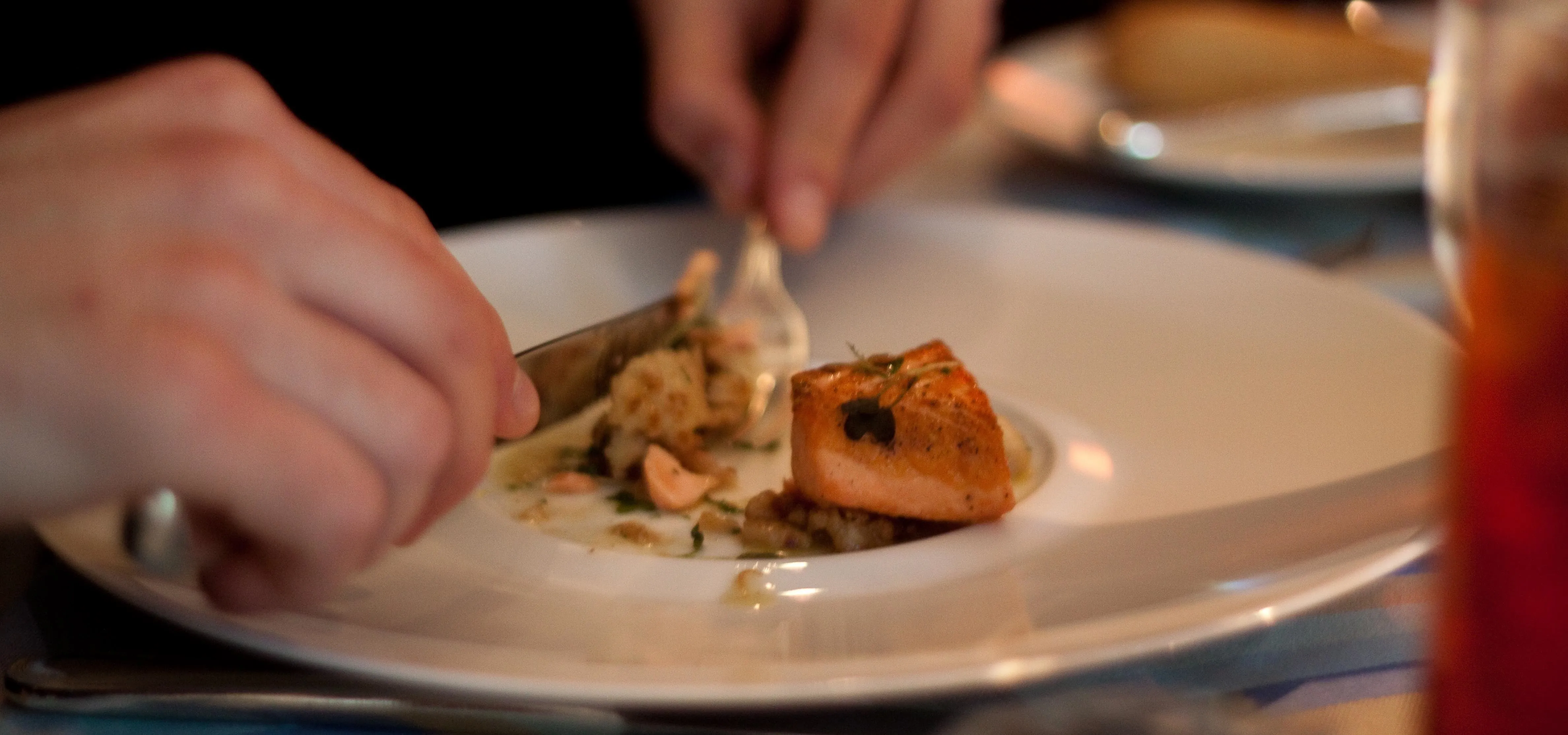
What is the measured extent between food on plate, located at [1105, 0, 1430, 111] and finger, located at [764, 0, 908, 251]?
2.75 ft

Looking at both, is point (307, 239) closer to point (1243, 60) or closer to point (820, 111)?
point (820, 111)

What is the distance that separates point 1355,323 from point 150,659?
41.6 inches

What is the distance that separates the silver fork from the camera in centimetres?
120

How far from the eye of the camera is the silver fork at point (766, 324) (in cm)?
120

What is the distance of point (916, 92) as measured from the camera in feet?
5.16

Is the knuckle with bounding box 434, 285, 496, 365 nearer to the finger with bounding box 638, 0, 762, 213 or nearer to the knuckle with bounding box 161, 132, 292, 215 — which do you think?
the knuckle with bounding box 161, 132, 292, 215

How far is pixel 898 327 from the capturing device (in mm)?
1400

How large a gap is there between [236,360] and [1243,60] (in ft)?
6.30

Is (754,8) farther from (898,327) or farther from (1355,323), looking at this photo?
(1355,323)

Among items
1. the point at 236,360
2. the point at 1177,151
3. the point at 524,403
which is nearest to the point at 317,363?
the point at 236,360

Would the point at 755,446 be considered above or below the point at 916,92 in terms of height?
below

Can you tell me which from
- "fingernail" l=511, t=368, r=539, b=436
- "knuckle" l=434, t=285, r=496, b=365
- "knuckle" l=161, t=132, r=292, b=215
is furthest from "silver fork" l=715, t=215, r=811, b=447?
"knuckle" l=161, t=132, r=292, b=215

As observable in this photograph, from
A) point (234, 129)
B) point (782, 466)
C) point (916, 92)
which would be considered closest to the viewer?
point (234, 129)

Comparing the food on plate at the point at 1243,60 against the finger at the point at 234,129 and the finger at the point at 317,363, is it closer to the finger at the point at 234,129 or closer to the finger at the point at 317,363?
the finger at the point at 234,129
